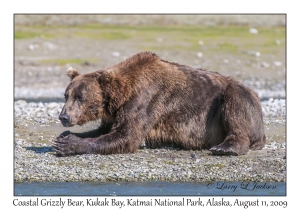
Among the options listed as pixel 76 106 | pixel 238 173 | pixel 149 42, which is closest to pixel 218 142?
pixel 238 173

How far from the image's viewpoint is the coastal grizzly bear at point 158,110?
34.6ft

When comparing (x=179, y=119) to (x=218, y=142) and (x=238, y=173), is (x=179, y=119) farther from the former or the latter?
(x=238, y=173)

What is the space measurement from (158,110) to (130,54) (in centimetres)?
1577

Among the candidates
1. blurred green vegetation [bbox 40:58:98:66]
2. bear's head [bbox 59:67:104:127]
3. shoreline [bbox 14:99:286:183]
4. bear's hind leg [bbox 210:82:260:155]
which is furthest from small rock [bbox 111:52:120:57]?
bear's head [bbox 59:67:104:127]

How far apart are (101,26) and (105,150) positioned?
22679mm

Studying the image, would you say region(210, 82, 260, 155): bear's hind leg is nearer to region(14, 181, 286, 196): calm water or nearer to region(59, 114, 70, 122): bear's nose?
region(14, 181, 286, 196): calm water

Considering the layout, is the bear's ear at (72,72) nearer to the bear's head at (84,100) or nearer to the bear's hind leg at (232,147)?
the bear's head at (84,100)

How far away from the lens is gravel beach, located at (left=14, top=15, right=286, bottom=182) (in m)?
9.89

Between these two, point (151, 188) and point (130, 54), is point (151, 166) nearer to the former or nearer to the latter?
point (151, 188)

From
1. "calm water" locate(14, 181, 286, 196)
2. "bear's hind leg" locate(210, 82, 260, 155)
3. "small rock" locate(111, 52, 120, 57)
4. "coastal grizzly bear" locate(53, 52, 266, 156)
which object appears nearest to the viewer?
"calm water" locate(14, 181, 286, 196)

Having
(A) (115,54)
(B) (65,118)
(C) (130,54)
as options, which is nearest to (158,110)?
(B) (65,118)

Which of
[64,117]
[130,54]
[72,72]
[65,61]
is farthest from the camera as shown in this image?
[130,54]

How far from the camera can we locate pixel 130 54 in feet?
86.9

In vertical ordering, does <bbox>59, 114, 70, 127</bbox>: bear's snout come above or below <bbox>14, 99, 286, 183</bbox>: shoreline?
above
